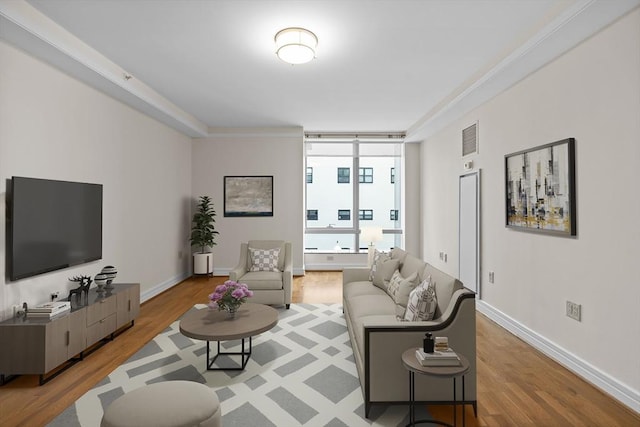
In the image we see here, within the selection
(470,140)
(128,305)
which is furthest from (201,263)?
(470,140)

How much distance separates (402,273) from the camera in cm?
363

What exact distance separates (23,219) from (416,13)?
365 centimetres

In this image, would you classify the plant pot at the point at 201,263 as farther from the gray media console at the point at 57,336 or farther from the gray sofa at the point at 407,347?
the gray sofa at the point at 407,347

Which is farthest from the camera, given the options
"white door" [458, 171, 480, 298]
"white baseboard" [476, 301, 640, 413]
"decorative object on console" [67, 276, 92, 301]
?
"white door" [458, 171, 480, 298]

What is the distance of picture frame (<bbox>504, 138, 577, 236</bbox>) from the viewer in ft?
9.81

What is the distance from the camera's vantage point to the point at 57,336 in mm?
2758

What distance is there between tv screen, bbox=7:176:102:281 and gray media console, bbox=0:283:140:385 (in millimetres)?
435

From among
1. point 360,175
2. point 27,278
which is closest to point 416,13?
point 27,278

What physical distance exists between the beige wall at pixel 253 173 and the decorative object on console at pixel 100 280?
3.14 meters

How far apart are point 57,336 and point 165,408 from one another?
172 centimetres

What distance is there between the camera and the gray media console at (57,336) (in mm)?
2611

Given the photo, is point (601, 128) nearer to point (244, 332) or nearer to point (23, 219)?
point (244, 332)

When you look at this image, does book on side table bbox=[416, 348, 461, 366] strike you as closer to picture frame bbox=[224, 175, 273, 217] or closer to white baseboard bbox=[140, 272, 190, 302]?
white baseboard bbox=[140, 272, 190, 302]

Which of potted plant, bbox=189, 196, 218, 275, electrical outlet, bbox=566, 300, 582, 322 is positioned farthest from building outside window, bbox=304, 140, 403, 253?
electrical outlet, bbox=566, 300, 582, 322
